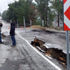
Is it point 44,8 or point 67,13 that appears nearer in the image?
point 67,13

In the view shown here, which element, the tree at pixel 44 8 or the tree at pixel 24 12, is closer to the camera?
the tree at pixel 44 8

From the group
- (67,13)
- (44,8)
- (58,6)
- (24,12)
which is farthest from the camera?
(24,12)

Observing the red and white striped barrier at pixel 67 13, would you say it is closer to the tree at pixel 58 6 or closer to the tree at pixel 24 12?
the tree at pixel 58 6

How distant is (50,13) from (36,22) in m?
22.5

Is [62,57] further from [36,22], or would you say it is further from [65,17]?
[36,22]

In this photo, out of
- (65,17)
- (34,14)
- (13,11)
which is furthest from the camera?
(13,11)

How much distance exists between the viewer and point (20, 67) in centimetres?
761

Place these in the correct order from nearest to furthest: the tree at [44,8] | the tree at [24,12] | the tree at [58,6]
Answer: the tree at [58,6], the tree at [44,8], the tree at [24,12]

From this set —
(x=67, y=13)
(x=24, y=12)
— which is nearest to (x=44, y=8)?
(x=24, y=12)

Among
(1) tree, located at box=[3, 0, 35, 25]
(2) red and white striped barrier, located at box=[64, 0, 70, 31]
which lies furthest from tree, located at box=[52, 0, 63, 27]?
(2) red and white striped barrier, located at box=[64, 0, 70, 31]

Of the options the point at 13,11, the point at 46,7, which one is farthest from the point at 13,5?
the point at 46,7

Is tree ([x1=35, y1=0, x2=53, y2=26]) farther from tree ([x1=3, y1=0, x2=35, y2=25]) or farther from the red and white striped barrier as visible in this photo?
the red and white striped barrier

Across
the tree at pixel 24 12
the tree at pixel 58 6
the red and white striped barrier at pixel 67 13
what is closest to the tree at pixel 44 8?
the tree at pixel 58 6

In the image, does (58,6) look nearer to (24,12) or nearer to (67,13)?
(24,12)
